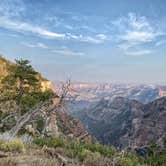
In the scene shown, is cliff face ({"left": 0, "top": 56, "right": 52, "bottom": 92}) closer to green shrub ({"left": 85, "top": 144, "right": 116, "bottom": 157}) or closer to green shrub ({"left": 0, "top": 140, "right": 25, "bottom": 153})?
green shrub ({"left": 85, "top": 144, "right": 116, "bottom": 157})

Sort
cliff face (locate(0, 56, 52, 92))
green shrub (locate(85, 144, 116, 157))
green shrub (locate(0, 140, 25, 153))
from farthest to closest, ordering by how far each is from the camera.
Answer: cliff face (locate(0, 56, 52, 92)) < green shrub (locate(85, 144, 116, 157)) < green shrub (locate(0, 140, 25, 153))

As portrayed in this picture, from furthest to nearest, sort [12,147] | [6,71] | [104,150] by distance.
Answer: [6,71] < [104,150] < [12,147]

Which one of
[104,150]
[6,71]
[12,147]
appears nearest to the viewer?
[12,147]

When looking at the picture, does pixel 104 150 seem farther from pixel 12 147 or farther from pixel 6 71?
pixel 6 71

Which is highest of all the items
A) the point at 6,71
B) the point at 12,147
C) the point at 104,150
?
the point at 6,71

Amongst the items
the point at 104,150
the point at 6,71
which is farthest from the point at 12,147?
the point at 6,71

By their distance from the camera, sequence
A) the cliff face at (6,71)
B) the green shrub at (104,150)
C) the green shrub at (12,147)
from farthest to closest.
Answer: the cliff face at (6,71) → the green shrub at (104,150) → the green shrub at (12,147)

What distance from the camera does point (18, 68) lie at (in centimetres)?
4553

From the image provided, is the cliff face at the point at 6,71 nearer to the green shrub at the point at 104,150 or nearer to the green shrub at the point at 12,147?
the green shrub at the point at 104,150

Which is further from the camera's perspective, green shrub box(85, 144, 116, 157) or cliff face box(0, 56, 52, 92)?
cliff face box(0, 56, 52, 92)

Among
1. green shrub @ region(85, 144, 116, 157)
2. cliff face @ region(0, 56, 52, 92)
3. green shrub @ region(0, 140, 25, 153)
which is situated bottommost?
green shrub @ region(85, 144, 116, 157)

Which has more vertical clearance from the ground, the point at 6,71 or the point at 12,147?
the point at 6,71

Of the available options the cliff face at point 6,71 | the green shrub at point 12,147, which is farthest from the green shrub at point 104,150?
the cliff face at point 6,71

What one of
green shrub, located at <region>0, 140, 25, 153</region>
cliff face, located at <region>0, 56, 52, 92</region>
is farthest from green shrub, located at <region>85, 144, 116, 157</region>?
cliff face, located at <region>0, 56, 52, 92</region>
